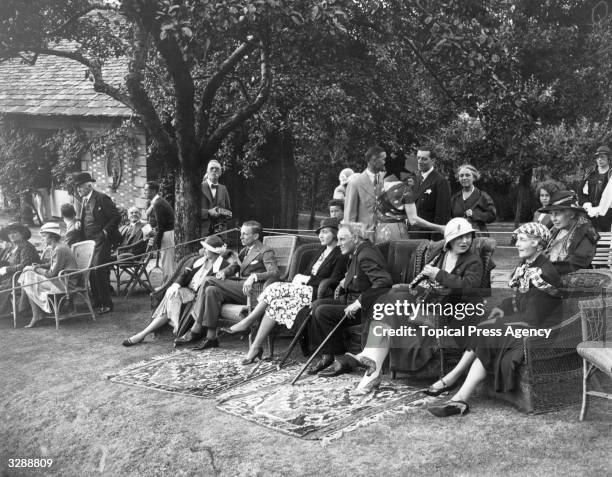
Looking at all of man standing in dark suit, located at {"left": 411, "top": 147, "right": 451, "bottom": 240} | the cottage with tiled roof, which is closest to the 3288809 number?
man standing in dark suit, located at {"left": 411, "top": 147, "right": 451, "bottom": 240}

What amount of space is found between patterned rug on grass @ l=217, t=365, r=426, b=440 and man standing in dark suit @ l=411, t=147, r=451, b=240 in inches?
93.1

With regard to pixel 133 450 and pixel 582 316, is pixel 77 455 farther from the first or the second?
pixel 582 316

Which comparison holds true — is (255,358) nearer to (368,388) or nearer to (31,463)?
(368,388)

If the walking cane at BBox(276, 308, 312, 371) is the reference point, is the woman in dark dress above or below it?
above

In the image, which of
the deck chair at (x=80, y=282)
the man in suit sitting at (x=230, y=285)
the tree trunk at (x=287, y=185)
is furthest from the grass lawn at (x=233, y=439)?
the tree trunk at (x=287, y=185)

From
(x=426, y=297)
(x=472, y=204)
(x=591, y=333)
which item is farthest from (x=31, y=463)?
(x=472, y=204)

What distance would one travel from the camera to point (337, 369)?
654 cm

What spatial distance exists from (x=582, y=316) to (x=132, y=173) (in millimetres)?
12196

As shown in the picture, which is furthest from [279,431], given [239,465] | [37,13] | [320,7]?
[37,13]

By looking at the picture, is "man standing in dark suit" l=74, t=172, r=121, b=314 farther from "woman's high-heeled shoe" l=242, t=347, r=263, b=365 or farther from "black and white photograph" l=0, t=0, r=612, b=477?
"woman's high-heeled shoe" l=242, t=347, r=263, b=365

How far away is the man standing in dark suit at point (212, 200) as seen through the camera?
9.99 meters

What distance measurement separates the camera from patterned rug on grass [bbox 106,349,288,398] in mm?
6527

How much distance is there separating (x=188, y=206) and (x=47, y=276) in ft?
6.74

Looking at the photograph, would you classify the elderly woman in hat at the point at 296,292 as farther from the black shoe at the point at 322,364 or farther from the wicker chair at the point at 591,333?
the wicker chair at the point at 591,333
